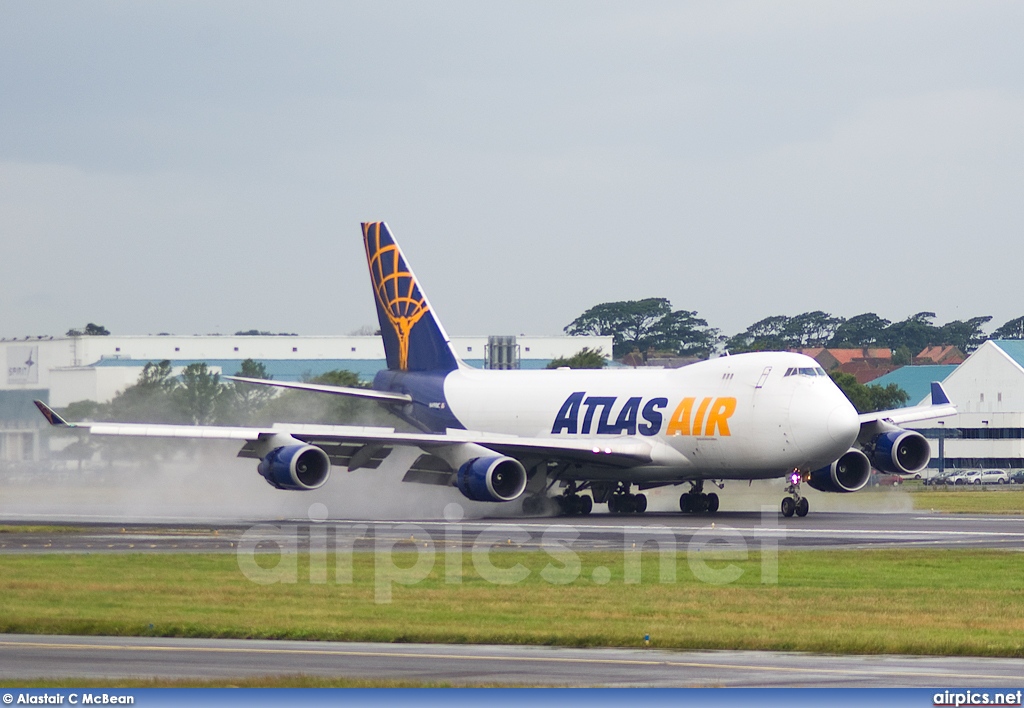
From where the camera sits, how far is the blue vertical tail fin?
6366 cm

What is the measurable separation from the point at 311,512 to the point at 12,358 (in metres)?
58.7

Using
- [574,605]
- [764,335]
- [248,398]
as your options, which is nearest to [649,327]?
[764,335]

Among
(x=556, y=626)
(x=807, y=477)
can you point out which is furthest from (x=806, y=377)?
(x=556, y=626)

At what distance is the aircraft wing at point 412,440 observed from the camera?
51.3 meters

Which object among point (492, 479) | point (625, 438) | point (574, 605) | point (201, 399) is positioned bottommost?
point (574, 605)

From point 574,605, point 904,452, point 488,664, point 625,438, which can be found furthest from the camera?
point 904,452

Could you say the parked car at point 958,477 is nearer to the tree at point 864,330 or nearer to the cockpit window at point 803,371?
the cockpit window at point 803,371

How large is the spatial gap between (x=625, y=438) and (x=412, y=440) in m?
6.84

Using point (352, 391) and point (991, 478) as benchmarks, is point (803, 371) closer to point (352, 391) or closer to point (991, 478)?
point (352, 391)

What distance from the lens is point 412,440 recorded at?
5106cm

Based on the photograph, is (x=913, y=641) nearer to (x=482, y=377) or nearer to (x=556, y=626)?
(x=556, y=626)

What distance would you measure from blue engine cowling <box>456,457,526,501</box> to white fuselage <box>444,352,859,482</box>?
3721 millimetres

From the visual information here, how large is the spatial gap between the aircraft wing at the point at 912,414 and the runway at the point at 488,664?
1407 inches

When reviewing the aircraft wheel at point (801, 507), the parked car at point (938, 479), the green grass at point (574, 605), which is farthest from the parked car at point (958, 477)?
the green grass at point (574, 605)
